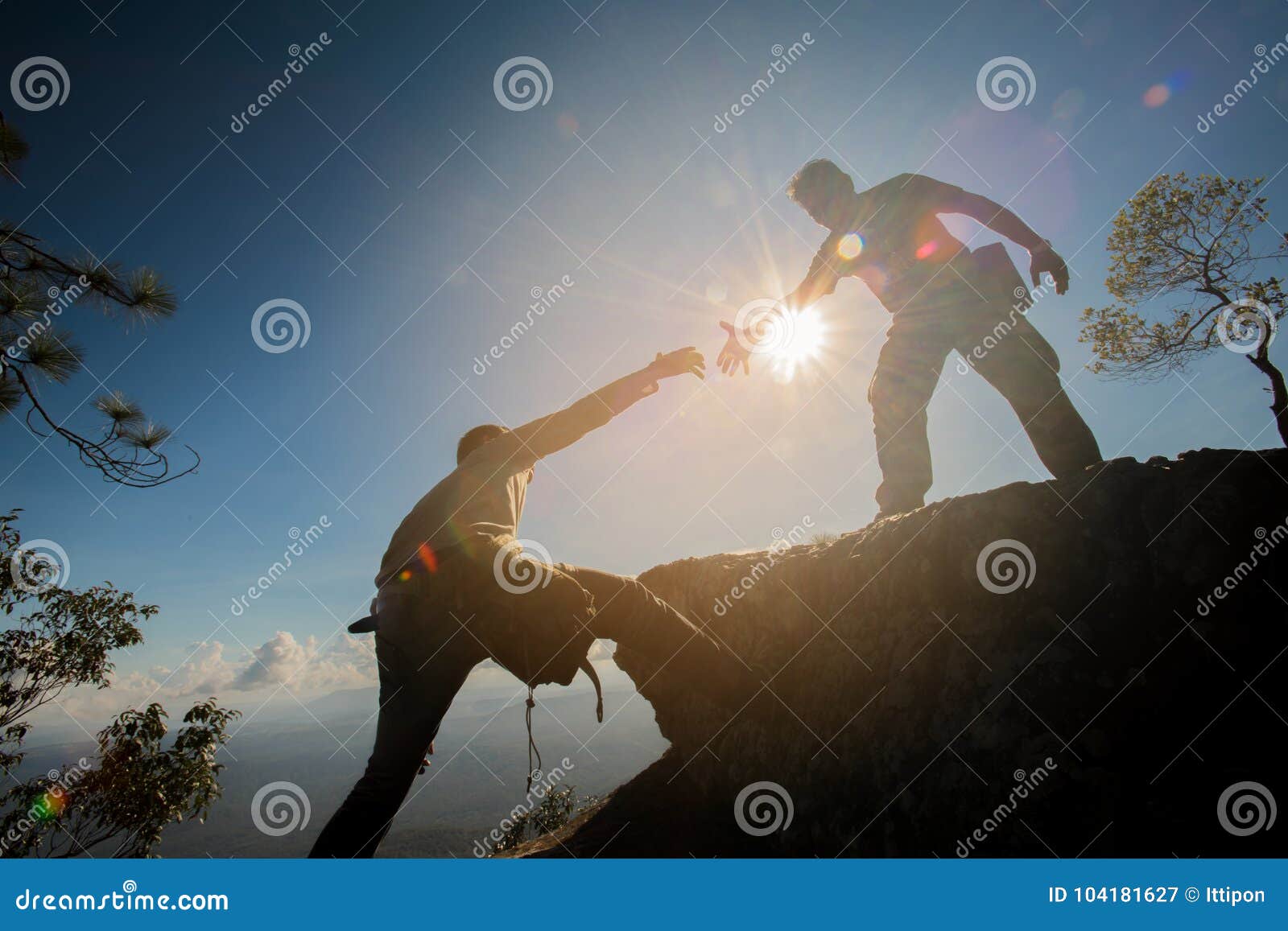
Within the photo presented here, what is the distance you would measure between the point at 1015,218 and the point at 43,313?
9.86m

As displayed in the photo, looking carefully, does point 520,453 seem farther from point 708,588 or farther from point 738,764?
point 738,764

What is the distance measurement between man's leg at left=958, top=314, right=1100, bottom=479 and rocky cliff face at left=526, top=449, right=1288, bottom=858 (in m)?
0.95

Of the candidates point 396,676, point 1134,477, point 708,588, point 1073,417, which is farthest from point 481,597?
point 1073,417

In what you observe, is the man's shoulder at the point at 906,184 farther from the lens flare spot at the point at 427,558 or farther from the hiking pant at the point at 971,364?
the lens flare spot at the point at 427,558

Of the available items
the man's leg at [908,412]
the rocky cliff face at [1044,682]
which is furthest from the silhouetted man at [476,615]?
the man's leg at [908,412]

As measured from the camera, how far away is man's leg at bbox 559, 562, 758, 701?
353 cm

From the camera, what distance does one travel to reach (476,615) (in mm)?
3230

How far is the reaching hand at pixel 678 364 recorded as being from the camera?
3.94m

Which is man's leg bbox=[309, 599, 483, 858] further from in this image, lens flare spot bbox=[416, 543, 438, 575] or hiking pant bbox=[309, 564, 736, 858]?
lens flare spot bbox=[416, 543, 438, 575]

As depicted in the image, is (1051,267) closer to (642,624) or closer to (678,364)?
(678,364)

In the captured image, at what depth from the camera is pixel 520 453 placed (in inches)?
146

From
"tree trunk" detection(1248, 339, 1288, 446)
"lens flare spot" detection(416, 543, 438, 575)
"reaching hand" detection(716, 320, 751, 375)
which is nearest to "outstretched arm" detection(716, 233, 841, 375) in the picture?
"reaching hand" detection(716, 320, 751, 375)

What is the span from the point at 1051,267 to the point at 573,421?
440cm
